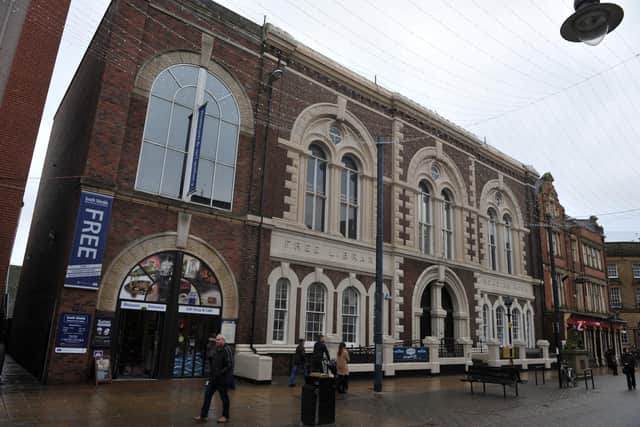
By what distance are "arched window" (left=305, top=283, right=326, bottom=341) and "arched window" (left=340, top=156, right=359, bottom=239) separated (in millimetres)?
3246

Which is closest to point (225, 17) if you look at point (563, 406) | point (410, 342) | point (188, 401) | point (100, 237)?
point (100, 237)

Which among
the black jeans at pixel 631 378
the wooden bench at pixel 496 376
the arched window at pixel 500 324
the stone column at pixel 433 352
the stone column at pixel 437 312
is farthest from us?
the arched window at pixel 500 324

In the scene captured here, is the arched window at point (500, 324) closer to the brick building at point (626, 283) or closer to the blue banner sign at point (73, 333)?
the blue banner sign at point (73, 333)

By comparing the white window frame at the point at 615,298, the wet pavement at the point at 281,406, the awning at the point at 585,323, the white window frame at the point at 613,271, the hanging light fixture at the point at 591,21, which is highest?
the white window frame at the point at 613,271

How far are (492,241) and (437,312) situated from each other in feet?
30.4

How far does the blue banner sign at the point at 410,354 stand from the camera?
19938mm

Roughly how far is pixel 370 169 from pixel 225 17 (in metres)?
9.62

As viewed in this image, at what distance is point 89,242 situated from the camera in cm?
1409

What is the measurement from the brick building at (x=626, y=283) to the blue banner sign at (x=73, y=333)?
55.6 metres

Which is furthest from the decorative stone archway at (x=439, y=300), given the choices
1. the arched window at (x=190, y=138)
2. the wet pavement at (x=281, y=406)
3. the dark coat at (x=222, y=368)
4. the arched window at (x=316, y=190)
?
the dark coat at (x=222, y=368)

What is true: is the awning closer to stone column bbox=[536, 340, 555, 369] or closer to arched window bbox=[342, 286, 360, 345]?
stone column bbox=[536, 340, 555, 369]

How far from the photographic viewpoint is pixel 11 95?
46.9 feet

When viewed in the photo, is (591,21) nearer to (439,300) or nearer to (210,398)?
(210,398)

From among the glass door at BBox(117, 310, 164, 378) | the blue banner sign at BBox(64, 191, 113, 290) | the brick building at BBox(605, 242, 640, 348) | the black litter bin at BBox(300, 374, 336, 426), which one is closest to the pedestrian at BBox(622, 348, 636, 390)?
the black litter bin at BBox(300, 374, 336, 426)
